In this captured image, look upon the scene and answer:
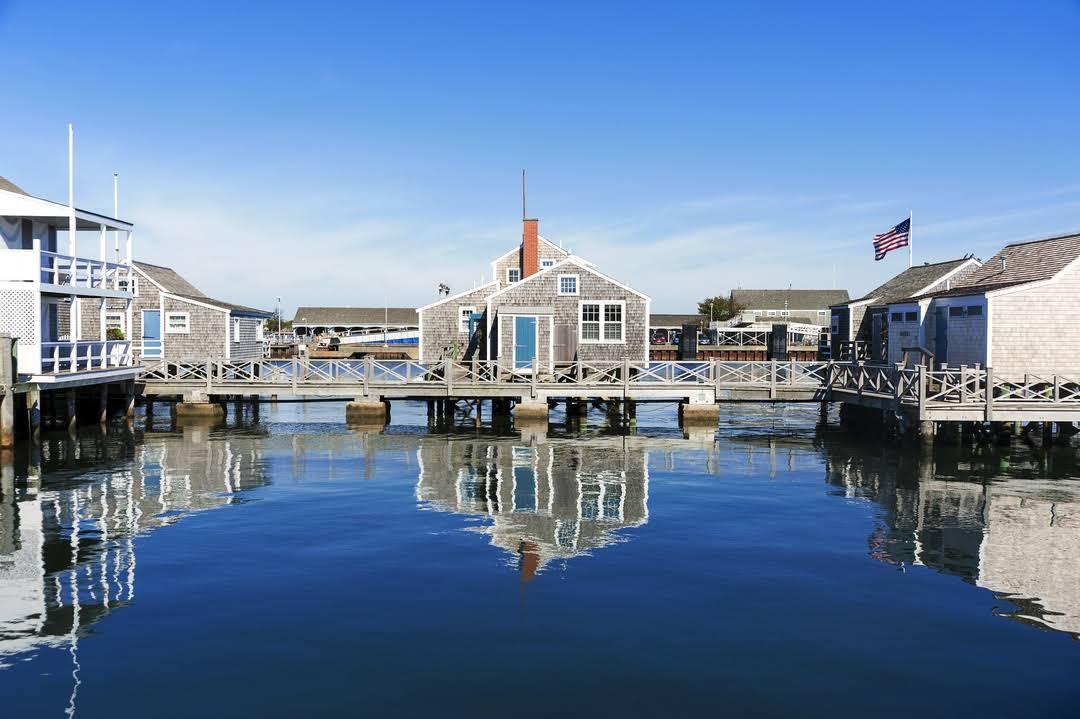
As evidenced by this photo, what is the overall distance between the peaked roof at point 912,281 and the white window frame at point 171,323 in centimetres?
2956

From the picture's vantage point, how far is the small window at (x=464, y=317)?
129 feet

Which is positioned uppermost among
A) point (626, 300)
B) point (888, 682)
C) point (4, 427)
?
point (626, 300)

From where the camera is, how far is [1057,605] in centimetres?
1259

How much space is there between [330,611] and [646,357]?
24.9 m

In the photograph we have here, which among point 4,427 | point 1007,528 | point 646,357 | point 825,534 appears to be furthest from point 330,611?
point 646,357

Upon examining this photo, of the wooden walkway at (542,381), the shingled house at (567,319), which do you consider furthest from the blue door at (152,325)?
the shingled house at (567,319)

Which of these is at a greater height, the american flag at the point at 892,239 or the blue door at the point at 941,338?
the american flag at the point at 892,239

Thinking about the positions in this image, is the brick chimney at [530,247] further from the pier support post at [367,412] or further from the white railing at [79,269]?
the white railing at [79,269]

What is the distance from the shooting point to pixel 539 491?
815 inches

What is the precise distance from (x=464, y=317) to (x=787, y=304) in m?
65.7

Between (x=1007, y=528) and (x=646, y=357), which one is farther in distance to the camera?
(x=646, y=357)

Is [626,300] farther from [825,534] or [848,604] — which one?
[848,604]

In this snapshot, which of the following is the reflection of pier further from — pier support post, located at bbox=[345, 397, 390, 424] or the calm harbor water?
pier support post, located at bbox=[345, 397, 390, 424]

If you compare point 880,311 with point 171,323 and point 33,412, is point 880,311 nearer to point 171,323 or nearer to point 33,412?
point 171,323
